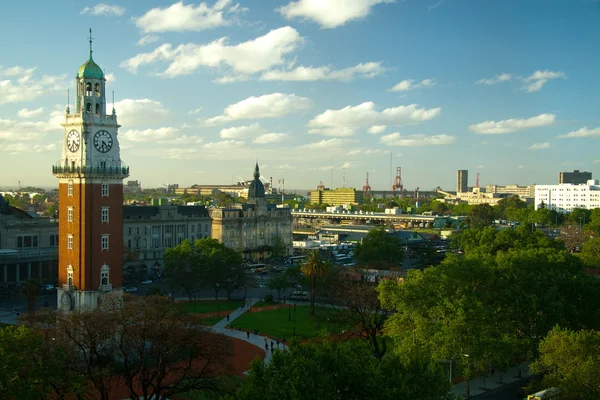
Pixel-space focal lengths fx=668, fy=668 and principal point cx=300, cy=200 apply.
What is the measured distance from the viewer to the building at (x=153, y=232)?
105 m

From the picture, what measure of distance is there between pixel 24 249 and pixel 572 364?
77.1 meters

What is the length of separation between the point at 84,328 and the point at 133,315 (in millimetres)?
3103

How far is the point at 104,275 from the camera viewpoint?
58.0 metres

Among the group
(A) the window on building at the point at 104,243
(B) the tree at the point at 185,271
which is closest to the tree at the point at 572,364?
(A) the window on building at the point at 104,243

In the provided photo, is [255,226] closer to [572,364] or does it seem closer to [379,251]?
[379,251]

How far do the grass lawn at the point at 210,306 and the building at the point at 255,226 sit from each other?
3989 cm

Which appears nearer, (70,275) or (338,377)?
(338,377)

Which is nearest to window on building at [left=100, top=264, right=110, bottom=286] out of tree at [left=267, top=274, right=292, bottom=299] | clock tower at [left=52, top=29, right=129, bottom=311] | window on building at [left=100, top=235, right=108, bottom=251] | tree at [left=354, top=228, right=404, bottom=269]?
clock tower at [left=52, top=29, right=129, bottom=311]

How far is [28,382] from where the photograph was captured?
3159 centimetres

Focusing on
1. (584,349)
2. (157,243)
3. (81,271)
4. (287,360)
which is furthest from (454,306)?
(157,243)

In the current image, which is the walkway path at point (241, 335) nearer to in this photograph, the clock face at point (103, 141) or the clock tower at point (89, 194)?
the clock tower at point (89, 194)

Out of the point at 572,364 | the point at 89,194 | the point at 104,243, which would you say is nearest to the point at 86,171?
the point at 89,194

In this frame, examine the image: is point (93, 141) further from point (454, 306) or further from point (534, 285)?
point (534, 285)

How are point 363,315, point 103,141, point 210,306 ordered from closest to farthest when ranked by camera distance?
point 363,315 < point 103,141 < point 210,306
